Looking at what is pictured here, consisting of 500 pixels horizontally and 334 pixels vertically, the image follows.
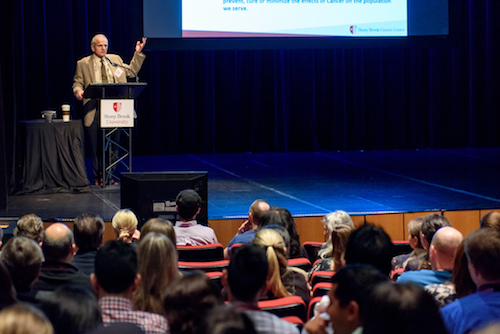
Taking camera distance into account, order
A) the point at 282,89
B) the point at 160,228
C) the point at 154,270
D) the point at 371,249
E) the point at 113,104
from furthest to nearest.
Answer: the point at 282,89 → the point at 113,104 → the point at 160,228 → the point at 371,249 → the point at 154,270

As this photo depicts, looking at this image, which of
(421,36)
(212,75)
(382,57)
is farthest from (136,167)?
(382,57)

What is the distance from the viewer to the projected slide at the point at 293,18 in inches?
290

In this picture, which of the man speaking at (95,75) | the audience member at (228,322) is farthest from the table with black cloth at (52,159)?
the audience member at (228,322)

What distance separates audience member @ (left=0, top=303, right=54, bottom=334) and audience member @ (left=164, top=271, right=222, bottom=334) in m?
0.41

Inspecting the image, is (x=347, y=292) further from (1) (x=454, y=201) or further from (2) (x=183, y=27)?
(2) (x=183, y=27)

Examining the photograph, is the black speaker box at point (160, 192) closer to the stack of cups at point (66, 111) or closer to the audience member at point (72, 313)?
the stack of cups at point (66, 111)

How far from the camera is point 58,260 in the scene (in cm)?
279

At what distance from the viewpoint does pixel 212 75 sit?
9.65m

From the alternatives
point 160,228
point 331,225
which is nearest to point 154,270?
point 160,228

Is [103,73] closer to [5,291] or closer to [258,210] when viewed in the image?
[258,210]

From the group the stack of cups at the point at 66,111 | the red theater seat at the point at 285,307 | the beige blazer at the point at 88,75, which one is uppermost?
the beige blazer at the point at 88,75

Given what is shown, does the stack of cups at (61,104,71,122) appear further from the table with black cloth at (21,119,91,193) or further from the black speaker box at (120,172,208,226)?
the black speaker box at (120,172,208,226)

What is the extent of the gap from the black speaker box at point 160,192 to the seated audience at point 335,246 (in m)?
1.42

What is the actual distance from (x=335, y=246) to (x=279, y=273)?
0.55 meters
